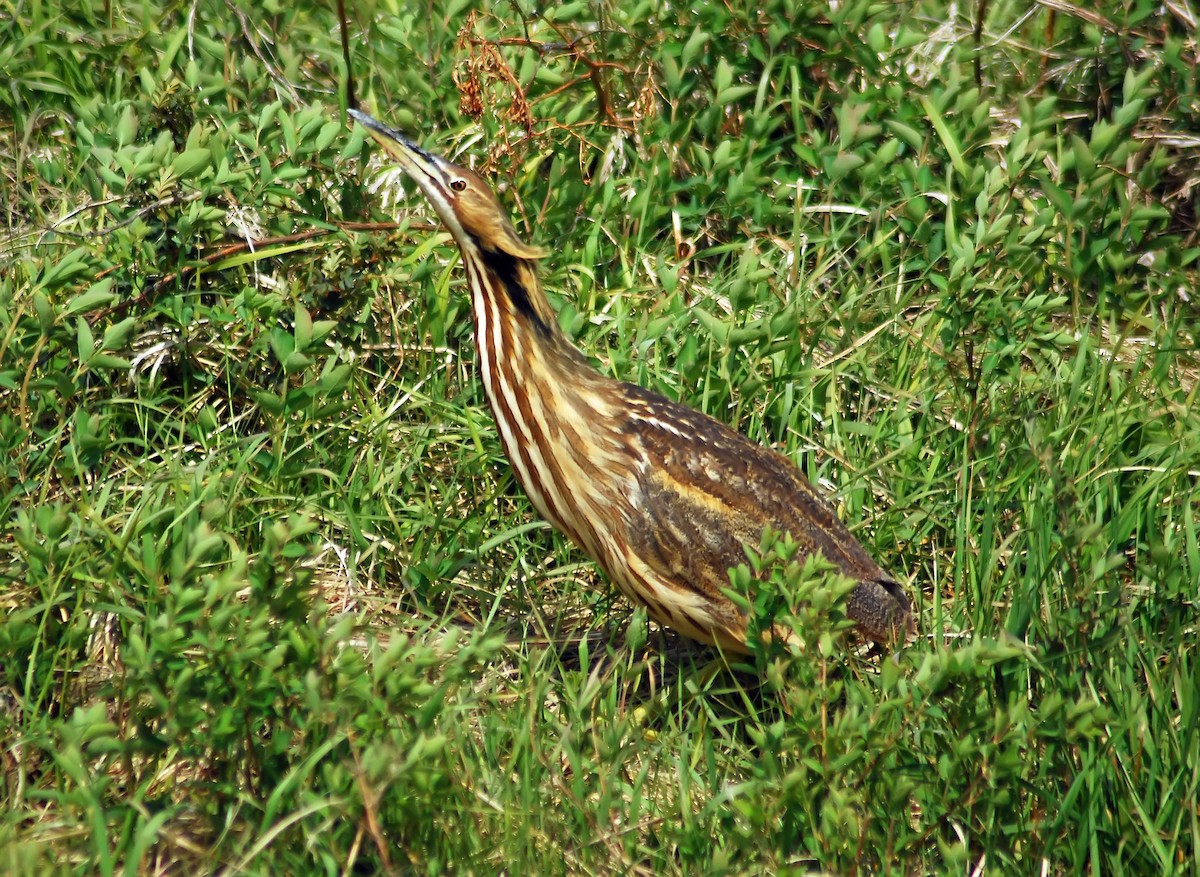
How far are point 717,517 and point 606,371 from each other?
0.72m

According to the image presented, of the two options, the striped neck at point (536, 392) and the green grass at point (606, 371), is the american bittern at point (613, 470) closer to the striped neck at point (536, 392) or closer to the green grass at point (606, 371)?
the striped neck at point (536, 392)

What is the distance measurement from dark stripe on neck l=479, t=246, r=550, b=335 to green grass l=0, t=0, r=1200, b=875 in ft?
1.41

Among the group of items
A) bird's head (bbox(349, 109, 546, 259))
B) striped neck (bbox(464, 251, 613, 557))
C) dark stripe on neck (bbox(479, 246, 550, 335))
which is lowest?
striped neck (bbox(464, 251, 613, 557))

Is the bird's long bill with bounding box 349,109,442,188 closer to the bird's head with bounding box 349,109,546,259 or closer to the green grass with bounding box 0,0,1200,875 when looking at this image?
the bird's head with bounding box 349,109,546,259

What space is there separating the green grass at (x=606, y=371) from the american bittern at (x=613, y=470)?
0.16 meters

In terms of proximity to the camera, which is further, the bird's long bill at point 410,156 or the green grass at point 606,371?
the bird's long bill at point 410,156

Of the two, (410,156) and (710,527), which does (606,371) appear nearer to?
(710,527)

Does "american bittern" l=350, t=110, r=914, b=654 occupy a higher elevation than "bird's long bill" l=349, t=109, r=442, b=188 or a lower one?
lower

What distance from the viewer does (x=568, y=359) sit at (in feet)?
11.6

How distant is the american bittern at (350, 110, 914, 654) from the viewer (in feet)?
11.3

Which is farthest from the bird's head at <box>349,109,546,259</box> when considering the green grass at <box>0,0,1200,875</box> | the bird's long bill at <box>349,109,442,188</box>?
the green grass at <box>0,0,1200,875</box>

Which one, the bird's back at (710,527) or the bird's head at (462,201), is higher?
the bird's head at (462,201)

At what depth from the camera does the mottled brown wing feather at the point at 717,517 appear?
3465mm

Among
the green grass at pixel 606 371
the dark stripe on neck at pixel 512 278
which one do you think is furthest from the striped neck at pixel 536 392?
the green grass at pixel 606 371
